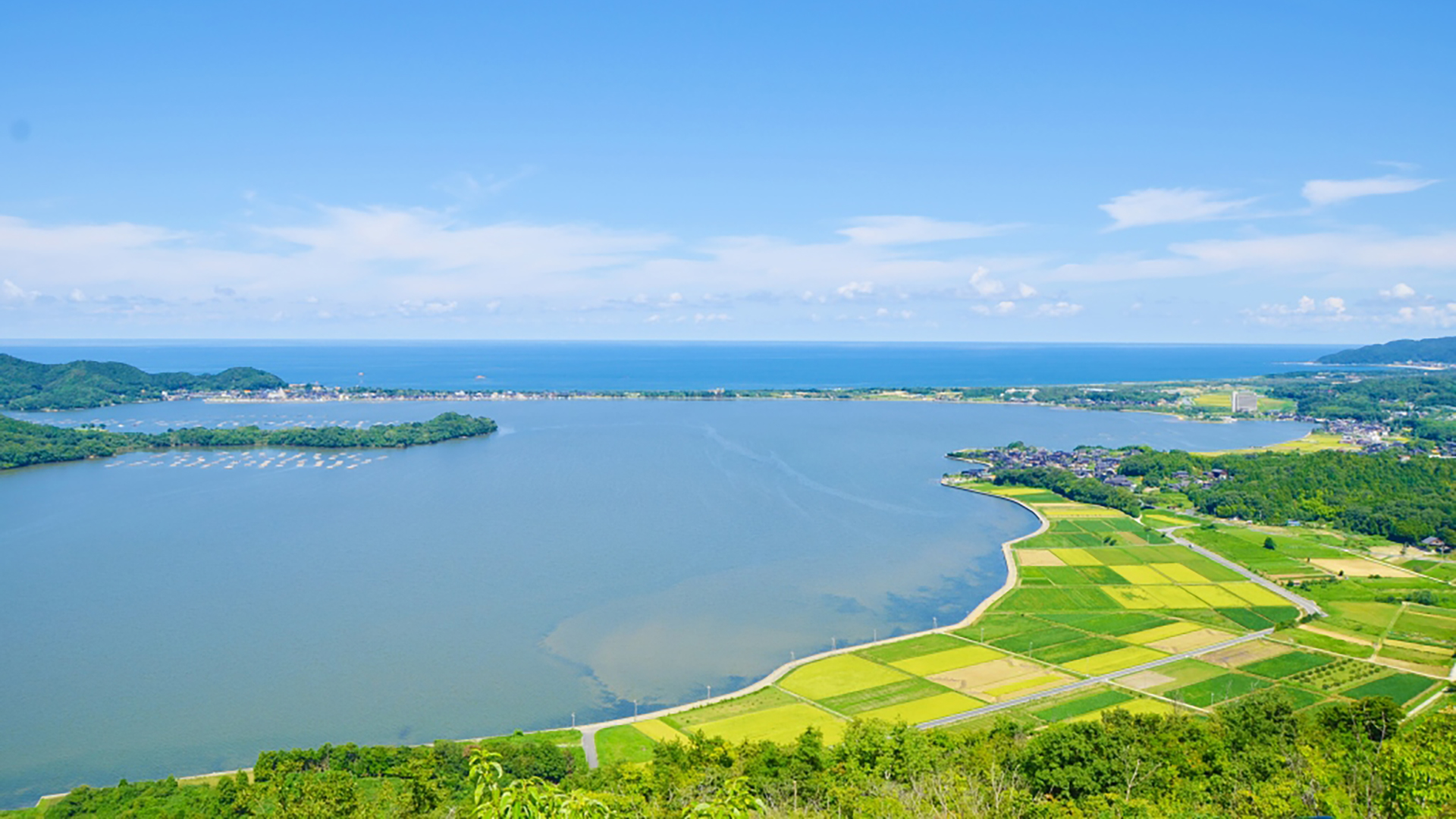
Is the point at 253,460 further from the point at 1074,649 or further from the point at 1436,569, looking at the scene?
the point at 1436,569

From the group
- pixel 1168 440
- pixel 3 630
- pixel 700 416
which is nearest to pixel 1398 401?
pixel 1168 440

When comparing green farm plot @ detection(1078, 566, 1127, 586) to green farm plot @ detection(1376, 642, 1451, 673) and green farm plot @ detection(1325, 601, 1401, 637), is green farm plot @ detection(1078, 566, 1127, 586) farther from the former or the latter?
green farm plot @ detection(1376, 642, 1451, 673)

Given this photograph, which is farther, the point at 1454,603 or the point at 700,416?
the point at 700,416

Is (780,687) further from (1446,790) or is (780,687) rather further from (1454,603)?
(1454,603)

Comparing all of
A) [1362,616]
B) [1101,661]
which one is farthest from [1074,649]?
[1362,616]

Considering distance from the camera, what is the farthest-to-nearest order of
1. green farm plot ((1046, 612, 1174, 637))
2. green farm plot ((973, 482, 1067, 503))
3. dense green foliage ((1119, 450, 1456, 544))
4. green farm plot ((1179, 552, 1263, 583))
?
green farm plot ((973, 482, 1067, 503)), dense green foliage ((1119, 450, 1456, 544)), green farm plot ((1179, 552, 1263, 583)), green farm plot ((1046, 612, 1174, 637))

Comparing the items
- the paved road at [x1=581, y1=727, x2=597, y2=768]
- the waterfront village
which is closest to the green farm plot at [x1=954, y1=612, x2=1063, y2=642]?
the paved road at [x1=581, y1=727, x2=597, y2=768]
